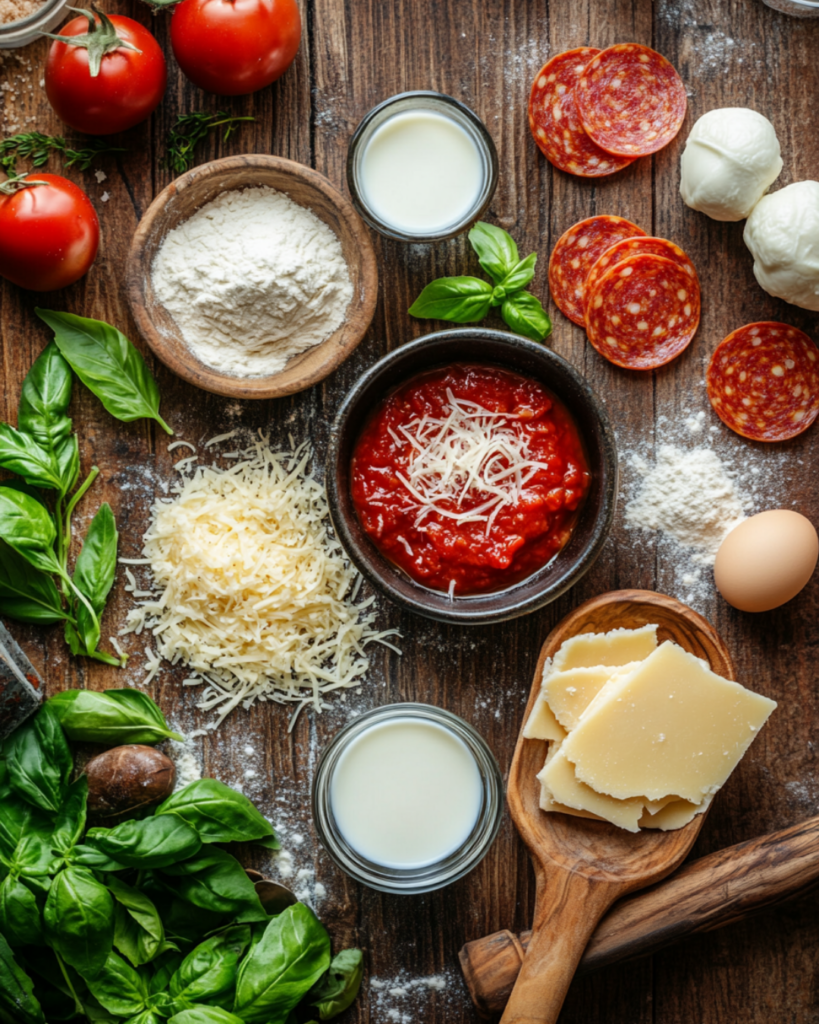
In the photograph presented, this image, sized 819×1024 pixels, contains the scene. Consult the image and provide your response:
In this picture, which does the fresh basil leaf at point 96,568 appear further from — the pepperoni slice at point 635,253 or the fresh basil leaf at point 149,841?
the pepperoni slice at point 635,253

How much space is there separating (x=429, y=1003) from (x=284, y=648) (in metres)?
0.92

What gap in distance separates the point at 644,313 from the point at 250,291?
92 centimetres

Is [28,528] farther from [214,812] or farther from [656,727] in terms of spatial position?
[656,727]

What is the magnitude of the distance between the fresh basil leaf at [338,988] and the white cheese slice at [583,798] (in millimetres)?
622

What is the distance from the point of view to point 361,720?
1.88m

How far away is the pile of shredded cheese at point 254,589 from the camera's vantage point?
1.92 metres

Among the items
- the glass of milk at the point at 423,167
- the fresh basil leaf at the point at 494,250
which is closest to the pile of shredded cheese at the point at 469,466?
the fresh basil leaf at the point at 494,250

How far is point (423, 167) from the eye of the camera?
75.8 inches

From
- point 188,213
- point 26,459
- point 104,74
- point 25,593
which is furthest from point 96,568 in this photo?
point 104,74

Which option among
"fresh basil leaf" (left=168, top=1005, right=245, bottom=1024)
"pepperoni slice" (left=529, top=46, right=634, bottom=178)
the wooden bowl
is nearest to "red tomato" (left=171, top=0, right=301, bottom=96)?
the wooden bowl

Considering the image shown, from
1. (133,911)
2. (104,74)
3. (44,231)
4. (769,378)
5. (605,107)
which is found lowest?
(133,911)

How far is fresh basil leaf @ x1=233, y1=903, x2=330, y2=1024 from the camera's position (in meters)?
1.78

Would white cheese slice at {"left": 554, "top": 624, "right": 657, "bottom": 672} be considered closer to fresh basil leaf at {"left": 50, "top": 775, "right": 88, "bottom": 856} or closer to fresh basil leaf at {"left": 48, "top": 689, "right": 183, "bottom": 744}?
fresh basil leaf at {"left": 48, "top": 689, "right": 183, "bottom": 744}

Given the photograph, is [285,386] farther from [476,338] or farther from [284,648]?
[284,648]
